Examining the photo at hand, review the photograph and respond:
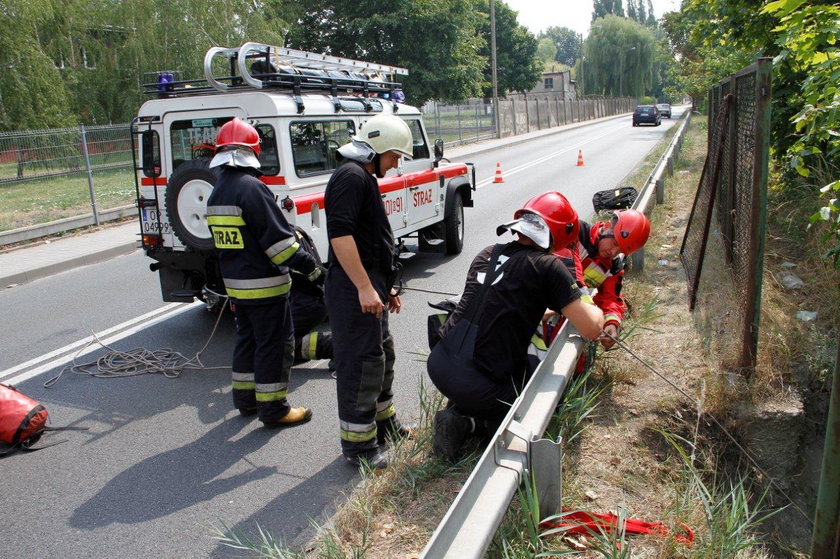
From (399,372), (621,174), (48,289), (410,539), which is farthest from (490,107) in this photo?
(410,539)

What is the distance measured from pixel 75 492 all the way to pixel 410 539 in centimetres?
207

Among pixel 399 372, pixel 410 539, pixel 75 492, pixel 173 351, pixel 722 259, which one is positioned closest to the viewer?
pixel 410 539

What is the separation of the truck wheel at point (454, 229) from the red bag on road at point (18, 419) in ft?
19.4

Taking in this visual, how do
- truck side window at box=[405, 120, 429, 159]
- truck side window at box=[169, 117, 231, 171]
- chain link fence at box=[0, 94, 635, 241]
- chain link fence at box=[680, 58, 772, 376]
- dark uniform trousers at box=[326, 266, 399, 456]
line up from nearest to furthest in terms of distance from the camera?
1. dark uniform trousers at box=[326, 266, 399, 456]
2. chain link fence at box=[680, 58, 772, 376]
3. truck side window at box=[169, 117, 231, 171]
4. truck side window at box=[405, 120, 429, 159]
5. chain link fence at box=[0, 94, 635, 241]

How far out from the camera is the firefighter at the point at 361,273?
3.74 metres

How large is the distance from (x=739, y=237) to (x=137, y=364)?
4.92 meters

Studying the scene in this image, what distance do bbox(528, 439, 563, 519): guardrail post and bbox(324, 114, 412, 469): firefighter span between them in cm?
130

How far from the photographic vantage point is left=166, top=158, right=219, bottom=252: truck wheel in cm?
588

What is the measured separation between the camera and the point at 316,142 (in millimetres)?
6750

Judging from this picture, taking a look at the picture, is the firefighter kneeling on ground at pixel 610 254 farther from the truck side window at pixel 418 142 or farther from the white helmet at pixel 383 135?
the truck side window at pixel 418 142

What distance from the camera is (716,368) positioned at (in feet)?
14.4

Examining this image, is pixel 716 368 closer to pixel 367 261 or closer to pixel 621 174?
pixel 367 261

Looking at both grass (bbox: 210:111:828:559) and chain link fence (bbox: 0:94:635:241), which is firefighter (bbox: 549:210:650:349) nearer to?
grass (bbox: 210:111:828:559)

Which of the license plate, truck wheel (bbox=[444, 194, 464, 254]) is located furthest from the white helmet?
truck wheel (bbox=[444, 194, 464, 254])
